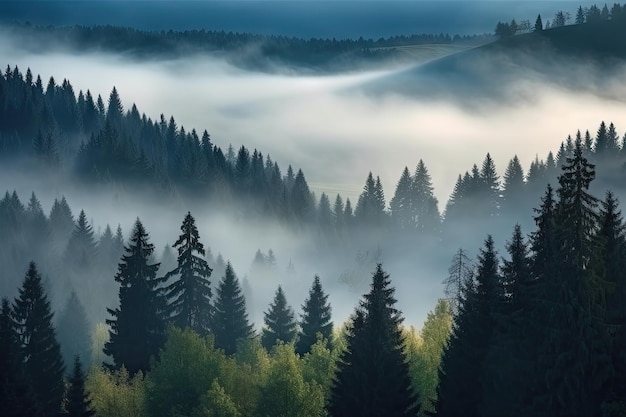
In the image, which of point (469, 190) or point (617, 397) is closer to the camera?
point (617, 397)

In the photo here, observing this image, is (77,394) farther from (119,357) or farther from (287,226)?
(287,226)

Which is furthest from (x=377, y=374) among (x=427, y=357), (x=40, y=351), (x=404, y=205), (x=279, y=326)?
(x=404, y=205)

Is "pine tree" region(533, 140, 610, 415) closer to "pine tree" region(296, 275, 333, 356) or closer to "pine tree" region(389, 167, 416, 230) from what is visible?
"pine tree" region(296, 275, 333, 356)

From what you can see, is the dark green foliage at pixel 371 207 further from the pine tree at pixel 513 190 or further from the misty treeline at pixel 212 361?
the misty treeline at pixel 212 361

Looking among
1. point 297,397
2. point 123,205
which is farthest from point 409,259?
point 297,397

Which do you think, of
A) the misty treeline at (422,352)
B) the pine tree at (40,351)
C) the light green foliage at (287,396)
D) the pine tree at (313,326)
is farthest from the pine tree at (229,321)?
the light green foliage at (287,396)

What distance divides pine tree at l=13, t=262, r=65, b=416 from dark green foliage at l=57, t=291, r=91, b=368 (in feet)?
112

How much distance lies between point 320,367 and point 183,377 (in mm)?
10354

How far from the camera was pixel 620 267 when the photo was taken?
43.1 meters

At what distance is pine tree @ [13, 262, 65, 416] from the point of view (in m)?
60.9

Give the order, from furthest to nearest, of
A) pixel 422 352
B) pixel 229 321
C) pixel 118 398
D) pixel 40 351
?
pixel 229 321 < pixel 40 351 < pixel 422 352 < pixel 118 398

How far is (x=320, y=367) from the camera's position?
62406 millimetres

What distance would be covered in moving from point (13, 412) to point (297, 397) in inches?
569

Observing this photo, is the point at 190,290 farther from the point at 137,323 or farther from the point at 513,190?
the point at 513,190
